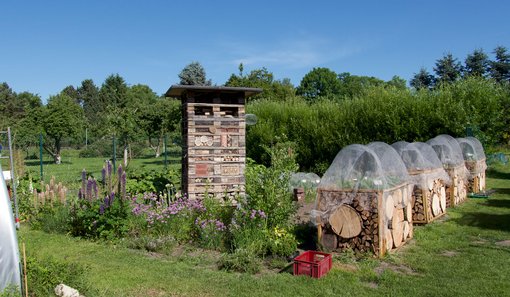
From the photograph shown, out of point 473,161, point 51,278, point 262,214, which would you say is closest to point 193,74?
point 473,161

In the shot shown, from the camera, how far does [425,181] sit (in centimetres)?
919

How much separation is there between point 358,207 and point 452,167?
5650 mm

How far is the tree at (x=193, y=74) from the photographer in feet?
132

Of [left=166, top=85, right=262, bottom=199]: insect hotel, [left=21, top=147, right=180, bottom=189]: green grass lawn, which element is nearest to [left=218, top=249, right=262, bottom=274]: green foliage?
[left=166, top=85, right=262, bottom=199]: insect hotel

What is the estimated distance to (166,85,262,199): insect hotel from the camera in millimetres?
10016

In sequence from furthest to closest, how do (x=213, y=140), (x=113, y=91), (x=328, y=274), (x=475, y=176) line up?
(x=113, y=91)
(x=475, y=176)
(x=213, y=140)
(x=328, y=274)

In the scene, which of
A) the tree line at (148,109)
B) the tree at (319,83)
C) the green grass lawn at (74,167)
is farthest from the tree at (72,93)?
the tree at (319,83)

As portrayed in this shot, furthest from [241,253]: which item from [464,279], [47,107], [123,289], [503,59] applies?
[503,59]

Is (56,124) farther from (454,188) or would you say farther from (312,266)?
(312,266)

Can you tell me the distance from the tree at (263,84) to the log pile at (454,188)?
20.7 metres

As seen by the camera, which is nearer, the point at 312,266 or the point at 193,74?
the point at 312,266

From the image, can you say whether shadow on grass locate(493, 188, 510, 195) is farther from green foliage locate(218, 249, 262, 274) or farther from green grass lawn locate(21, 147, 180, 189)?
green grass lawn locate(21, 147, 180, 189)

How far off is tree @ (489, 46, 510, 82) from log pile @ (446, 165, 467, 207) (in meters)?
32.4

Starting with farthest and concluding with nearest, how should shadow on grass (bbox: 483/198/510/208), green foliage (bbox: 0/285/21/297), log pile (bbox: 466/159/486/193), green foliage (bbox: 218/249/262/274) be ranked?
log pile (bbox: 466/159/486/193) < shadow on grass (bbox: 483/198/510/208) < green foliage (bbox: 218/249/262/274) < green foliage (bbox: 0/285/21/297)
